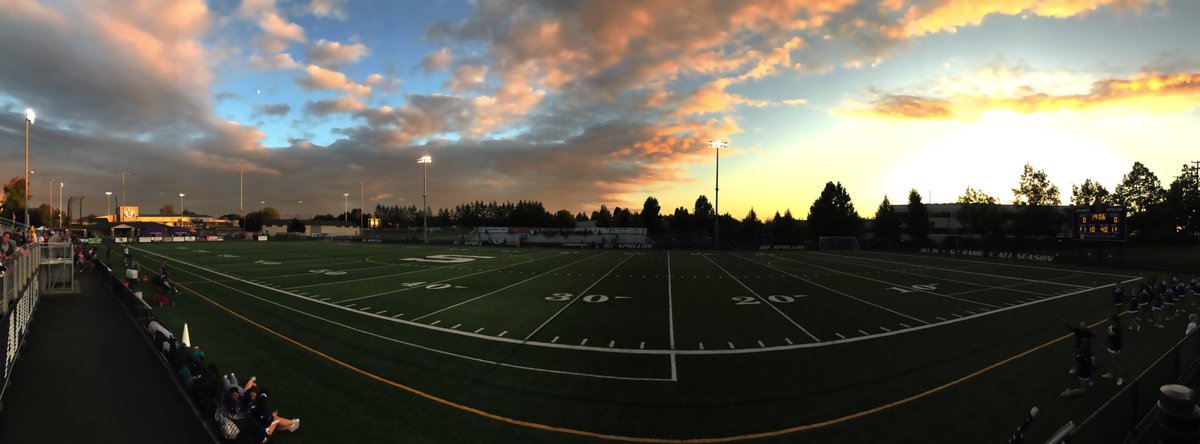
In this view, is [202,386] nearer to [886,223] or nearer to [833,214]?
[833,214]

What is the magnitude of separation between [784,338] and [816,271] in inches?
1065

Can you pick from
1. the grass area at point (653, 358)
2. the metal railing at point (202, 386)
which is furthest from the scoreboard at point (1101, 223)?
the metal railing at point (202, 386)

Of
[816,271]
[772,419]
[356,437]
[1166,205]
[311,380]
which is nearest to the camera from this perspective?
[356,437]

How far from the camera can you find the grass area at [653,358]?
9836 mm

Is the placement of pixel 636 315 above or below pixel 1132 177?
below

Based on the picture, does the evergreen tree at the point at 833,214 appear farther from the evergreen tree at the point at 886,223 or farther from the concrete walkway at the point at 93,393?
the concrete walkway at the point at 93,393

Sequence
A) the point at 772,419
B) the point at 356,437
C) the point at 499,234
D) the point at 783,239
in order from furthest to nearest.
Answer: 1. the point at 783,239
2. the point at 499,234
3. the point at 772,419
4. the point at 356,437

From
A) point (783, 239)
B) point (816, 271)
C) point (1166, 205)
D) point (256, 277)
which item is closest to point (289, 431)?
point (256, 277)

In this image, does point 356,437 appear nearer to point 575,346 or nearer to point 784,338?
point 575,346

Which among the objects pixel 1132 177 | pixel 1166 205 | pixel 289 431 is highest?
pixel 1132 177

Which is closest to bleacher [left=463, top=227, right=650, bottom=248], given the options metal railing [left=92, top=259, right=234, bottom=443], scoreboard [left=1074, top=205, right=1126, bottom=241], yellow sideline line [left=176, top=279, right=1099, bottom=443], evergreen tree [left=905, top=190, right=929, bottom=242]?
evergreen tree [left=905, top=190, right=929, bottom=242]

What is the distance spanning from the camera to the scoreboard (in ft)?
135

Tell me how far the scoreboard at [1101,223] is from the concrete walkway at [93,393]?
204ft

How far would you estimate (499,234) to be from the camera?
102312 millimetres
